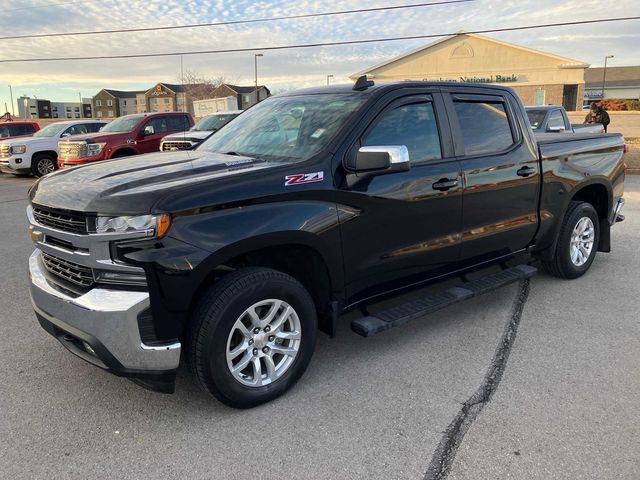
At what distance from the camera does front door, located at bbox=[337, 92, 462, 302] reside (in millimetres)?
3480

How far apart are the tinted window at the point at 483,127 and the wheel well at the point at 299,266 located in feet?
5.36

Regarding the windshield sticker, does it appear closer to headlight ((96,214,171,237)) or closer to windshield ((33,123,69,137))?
headlight ((96,214,171,237))

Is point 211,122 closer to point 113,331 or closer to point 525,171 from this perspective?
point 525,171

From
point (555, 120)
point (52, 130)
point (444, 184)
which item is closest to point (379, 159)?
point (444, 184)

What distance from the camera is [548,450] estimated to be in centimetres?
276

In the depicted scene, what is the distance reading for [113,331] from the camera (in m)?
2.73

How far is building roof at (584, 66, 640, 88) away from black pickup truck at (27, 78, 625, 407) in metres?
81.1

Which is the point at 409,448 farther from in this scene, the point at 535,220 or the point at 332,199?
the point at 535,220

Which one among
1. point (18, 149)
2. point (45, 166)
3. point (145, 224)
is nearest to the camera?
point (145, 224)

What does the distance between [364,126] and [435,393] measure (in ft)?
5.85

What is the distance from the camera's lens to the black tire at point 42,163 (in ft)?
52.7

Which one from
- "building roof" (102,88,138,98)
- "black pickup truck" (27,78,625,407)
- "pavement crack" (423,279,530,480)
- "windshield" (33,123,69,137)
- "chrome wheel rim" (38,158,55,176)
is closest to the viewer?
"pavement crack" (423,279,530,480)

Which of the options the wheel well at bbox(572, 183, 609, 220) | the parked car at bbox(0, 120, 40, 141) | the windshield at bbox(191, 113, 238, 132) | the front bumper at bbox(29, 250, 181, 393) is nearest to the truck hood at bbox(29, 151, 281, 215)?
the front bumper at bbox(29, 250, 181, 393)

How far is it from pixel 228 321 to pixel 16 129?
762 inches
